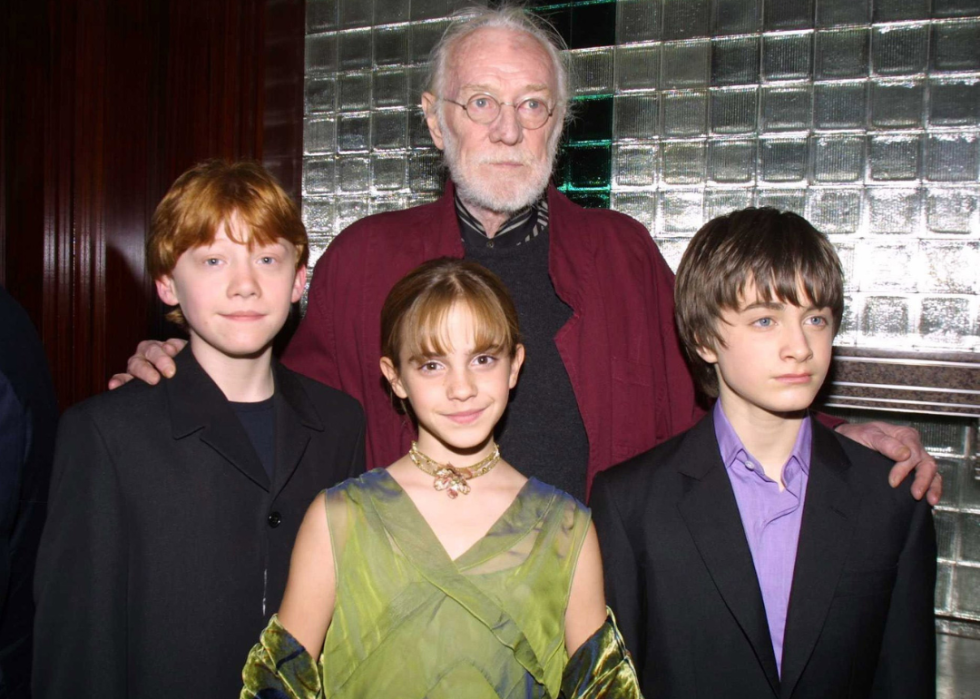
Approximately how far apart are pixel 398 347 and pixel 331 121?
231 cm

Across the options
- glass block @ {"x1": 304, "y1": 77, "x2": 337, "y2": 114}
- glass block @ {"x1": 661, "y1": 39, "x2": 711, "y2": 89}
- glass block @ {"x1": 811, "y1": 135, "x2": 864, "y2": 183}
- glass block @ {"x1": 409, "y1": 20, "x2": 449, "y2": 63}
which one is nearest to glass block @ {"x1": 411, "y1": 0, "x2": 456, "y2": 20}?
glass block @ {"x1": 409, "y1": 20, "x2": 449, "y2": 63}

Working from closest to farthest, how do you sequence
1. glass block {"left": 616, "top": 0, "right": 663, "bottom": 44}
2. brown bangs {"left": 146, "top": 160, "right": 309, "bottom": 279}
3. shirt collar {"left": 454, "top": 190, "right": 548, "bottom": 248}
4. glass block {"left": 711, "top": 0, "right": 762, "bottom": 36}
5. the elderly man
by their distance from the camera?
1. brown bangs {"left": 146, "top": 160, "right": 309, "bottom": 279}
2. the elderly man
3. shirt collar {"left": 454, "top": 190, "right": 548, "bottom": 248}
4. glass block {"left": 711, "top": 0, "right": 762, "bottom": 36}
5. glass block {"left": 616, "top": 0, "right": 663, "bottom": 44}

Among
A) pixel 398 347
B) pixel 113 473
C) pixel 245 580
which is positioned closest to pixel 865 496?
pixel 398 347

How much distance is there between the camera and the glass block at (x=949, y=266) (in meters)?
2.80

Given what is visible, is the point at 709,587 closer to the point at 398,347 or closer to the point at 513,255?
the point at 398,347

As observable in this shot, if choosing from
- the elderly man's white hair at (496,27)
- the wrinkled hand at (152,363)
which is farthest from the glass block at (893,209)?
the wrinkled hand at (152,363)

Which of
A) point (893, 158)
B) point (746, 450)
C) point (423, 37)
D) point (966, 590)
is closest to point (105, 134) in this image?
point (423, 37)

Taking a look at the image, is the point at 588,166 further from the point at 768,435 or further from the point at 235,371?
the point at 235,371

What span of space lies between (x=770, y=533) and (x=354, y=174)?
2461 mm

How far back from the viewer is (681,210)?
3.07 metres

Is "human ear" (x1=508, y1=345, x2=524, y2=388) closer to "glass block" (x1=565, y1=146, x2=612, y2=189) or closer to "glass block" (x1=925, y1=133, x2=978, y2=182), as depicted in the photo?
"glass block" (x1=565, y1=146, x2=612, y2=189)

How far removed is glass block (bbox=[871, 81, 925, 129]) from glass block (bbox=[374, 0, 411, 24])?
1821 mm

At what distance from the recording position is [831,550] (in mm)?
1449

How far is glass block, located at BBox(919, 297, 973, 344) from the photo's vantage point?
9.23 feet
